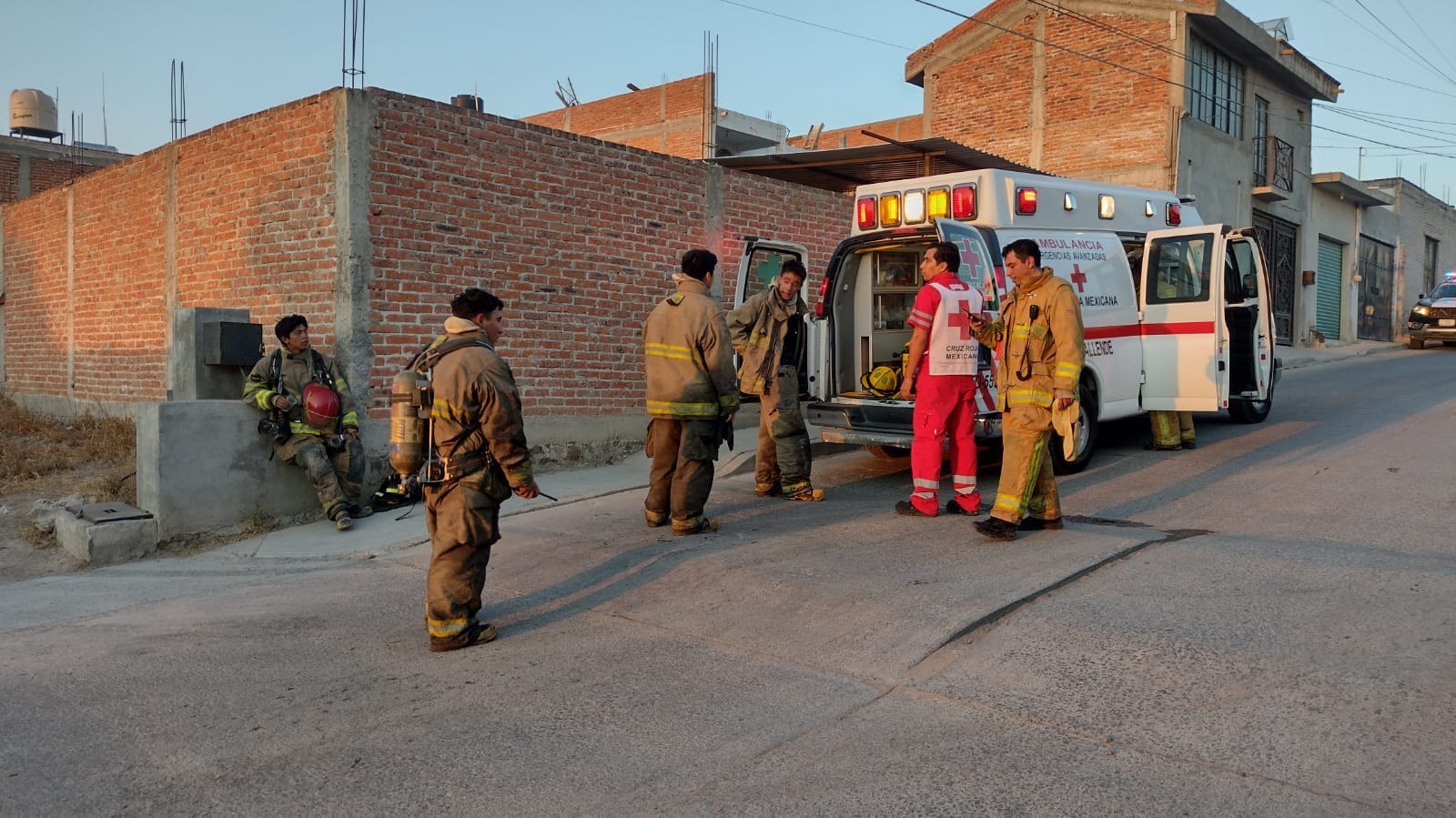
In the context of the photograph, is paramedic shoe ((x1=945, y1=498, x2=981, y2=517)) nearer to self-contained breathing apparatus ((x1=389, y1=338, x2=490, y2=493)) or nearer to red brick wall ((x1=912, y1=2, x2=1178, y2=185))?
self-contained breathing apparatus ((x1=389, y1=338, x2=490, y2=493))

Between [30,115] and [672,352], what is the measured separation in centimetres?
2562

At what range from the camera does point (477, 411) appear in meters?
4.59

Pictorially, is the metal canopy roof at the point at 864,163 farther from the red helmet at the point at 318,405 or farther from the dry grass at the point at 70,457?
the dry grass at the point at 70,457

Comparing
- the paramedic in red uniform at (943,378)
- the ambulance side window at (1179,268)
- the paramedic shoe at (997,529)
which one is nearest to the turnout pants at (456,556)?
the paramedic shoe at (997,529)

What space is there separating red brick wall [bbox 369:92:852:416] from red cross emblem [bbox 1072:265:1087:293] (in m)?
3.89

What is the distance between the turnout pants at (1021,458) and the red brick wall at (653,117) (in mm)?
22482

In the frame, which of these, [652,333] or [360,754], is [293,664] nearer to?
[360,754]

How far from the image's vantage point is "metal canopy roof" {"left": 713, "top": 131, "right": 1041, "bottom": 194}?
12.0 m

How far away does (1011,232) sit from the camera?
7.78 meters

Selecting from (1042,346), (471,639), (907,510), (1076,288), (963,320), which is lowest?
(471,639)

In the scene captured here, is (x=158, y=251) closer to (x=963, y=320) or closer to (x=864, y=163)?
(x=864, y=163)

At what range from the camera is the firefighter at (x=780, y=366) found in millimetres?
7430

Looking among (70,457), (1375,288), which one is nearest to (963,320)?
(70,457)

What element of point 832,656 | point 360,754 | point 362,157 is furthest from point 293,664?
point 362,157
